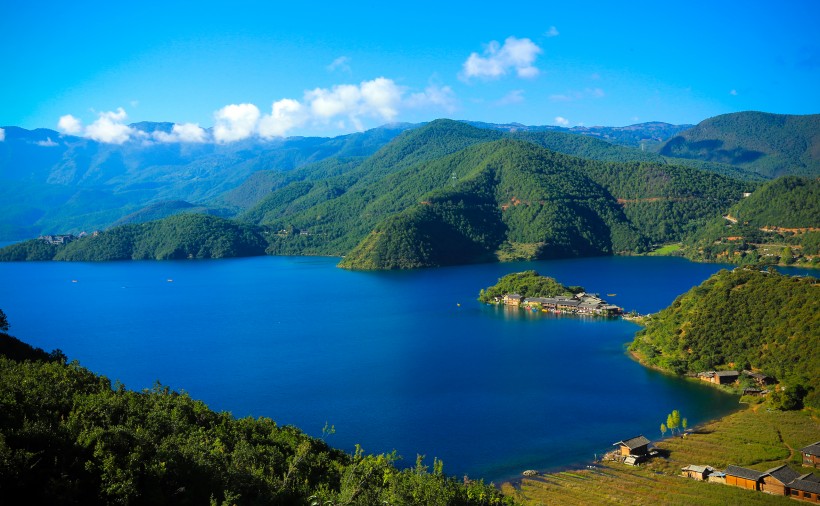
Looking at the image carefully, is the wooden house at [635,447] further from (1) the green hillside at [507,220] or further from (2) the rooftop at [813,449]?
(1) the green hillside at [507,220]

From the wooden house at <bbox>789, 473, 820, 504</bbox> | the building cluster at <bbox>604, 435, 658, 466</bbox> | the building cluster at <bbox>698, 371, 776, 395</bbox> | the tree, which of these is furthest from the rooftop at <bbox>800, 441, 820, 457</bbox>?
the building cluster at <bbox>698, 371, 776, 395</bbox>

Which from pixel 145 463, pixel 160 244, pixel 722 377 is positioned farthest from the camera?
pixel 160 244

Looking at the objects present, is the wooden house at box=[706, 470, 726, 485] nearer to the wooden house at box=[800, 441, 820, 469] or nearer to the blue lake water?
the wooden house at box=[800, 441, 820, 469]

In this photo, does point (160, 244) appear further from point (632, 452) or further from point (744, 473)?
point (744, 473)

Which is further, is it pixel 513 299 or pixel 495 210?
pixel 495 210

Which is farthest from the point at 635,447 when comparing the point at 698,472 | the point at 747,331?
the point at 747,331

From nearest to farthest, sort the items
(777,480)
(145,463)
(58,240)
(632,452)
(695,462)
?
(145,463)
(777,480)
(695,462)
(632,452)
(58,240)
